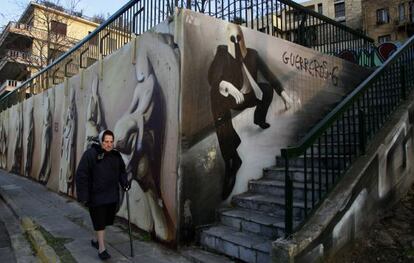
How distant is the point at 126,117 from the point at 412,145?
194 inches

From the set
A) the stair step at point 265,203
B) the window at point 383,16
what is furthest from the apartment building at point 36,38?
the window at point 383,16

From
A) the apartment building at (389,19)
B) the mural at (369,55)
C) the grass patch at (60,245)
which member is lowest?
the grass patch at (60,245)

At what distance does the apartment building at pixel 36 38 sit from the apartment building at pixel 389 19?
31801 mm

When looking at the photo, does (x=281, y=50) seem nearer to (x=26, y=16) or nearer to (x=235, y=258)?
(x=235, y=258)

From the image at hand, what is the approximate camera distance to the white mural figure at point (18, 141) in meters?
17.9

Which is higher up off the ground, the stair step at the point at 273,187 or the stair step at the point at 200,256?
the stair step at the point at 273,187

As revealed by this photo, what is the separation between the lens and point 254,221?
17.6ft

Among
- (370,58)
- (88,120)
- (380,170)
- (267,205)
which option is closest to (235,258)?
(267,205)

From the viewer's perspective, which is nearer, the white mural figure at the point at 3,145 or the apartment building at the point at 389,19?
the white mural figure at the point at 3,145

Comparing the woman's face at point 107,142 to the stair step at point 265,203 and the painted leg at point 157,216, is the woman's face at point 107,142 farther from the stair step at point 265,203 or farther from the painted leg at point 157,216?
the stair step at point 265,203

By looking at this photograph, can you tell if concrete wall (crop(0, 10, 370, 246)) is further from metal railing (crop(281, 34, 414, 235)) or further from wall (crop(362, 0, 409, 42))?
wall (crop(362, 0, 409, 42))

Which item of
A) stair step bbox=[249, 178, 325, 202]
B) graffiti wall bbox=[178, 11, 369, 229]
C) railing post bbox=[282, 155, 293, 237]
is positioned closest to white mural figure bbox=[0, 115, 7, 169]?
graffiti wall bbox=[178, 11, 369, 229]

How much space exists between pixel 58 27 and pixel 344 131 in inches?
1197

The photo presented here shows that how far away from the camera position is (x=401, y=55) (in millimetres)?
6469
